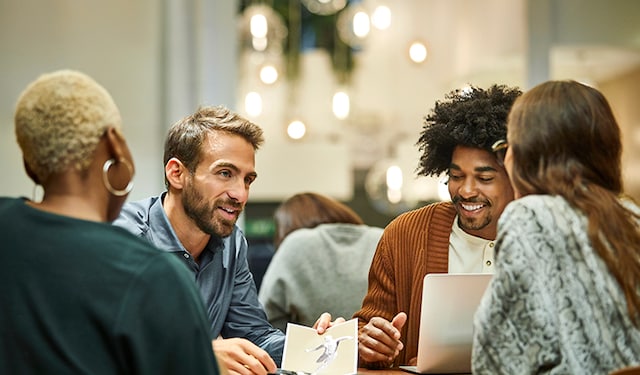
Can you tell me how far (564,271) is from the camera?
202cm

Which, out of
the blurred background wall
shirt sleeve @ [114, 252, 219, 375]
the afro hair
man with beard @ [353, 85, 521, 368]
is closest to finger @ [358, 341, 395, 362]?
man with beard @ [353, 85, 521, 368]

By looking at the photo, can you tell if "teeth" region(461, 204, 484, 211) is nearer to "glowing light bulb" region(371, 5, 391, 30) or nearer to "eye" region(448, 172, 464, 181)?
"eye" region(448, 172, 464, 181)

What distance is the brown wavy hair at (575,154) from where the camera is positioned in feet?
6.73

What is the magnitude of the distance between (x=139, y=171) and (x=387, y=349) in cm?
265

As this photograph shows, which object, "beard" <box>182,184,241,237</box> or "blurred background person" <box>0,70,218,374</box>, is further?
"beard" <box>182,184,241,237</box>

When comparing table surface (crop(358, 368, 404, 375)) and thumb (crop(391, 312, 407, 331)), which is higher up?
thumb (crop(391, 312, 407, 331))

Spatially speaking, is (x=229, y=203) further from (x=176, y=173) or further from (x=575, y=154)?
(x=575, y=154)

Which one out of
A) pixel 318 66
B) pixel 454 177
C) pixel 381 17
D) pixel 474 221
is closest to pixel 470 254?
pixel 474 221

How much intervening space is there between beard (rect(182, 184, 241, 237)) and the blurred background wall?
92 centimetres

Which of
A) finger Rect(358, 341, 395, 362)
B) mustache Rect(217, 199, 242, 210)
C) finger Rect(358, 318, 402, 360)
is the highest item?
mustache Rect(217, 199, 242, 210)

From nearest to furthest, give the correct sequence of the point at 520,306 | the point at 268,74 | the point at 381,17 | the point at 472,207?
the point at 520,306, the point at 472,207, the point at 381,17, the point at 268,74

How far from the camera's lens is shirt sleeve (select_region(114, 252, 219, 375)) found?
1.78m

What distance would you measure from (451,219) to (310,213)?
151 centimetres

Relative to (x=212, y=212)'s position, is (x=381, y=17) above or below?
above
